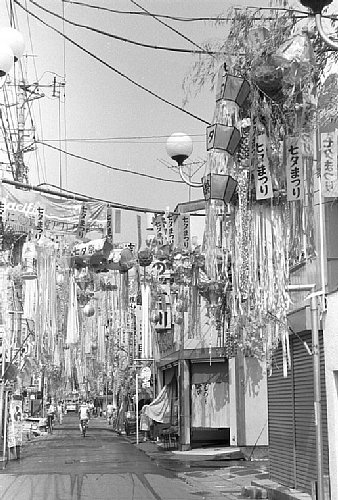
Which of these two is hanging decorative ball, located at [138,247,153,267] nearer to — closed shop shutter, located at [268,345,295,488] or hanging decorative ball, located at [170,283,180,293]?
closed shop shutter, located at [268,345,295,488]

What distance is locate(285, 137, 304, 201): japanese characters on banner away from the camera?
10.2 metres

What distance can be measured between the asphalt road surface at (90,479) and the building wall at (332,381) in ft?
12.4

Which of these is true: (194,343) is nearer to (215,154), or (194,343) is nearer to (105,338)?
(105,338)

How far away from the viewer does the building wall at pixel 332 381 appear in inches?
455

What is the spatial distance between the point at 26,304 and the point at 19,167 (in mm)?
8860

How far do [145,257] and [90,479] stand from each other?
591cm

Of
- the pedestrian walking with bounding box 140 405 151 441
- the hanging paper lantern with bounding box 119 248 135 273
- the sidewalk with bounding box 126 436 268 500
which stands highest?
the hanging paper lantern with bounding box 119 248 135 273

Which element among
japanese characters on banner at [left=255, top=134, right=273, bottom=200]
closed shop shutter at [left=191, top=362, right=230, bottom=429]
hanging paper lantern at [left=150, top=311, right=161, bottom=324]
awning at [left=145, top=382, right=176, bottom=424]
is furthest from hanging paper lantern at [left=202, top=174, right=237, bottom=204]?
awning at [left=145, top=382, right=176, bottom=424]

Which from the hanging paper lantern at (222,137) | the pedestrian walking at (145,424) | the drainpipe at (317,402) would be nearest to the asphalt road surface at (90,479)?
the drainpipe at (317,402)

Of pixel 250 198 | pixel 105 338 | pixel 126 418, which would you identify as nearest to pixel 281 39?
pixel 250 198

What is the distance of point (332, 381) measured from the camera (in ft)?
38.7

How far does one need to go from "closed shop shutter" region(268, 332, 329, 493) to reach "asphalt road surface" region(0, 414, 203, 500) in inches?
72.1

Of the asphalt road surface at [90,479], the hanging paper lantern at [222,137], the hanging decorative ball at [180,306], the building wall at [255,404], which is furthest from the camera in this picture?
the building wall at [255,404]

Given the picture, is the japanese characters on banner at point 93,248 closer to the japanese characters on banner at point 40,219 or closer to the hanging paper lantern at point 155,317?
the japanese characters on banner at point 40,219
